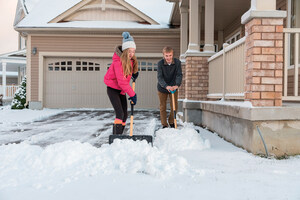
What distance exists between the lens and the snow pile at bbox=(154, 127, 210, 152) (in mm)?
4102

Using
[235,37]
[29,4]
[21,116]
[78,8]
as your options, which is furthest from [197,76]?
[29,4]

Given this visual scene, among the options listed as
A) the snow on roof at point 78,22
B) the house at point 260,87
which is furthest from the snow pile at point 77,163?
the snow on roof at point 78,22

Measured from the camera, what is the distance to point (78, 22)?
44.3 feet

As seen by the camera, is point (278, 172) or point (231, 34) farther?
point (231, 34)

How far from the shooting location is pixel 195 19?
749 cm

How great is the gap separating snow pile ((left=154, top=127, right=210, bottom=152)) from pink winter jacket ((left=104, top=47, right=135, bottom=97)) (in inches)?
34.4

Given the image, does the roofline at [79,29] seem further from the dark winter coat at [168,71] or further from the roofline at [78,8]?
the dark winter coat at [168,71]

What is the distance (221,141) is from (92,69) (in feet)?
33.7

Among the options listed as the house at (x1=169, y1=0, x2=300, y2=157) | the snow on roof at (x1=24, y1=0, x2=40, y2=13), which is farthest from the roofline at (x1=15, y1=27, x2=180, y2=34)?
the house at (x1=169, y1=0, x2=300, y2=157)

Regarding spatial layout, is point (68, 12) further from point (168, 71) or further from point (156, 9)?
point (168, 71)

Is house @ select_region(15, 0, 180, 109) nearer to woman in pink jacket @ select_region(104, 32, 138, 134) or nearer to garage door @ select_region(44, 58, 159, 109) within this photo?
garage door @ select_region(44, 58, 159, 109)

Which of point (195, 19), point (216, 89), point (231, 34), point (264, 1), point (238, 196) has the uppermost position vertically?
point (231, 34)

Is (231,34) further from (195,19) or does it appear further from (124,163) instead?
(124,163)

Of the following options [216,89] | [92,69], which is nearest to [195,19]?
[216,89]
